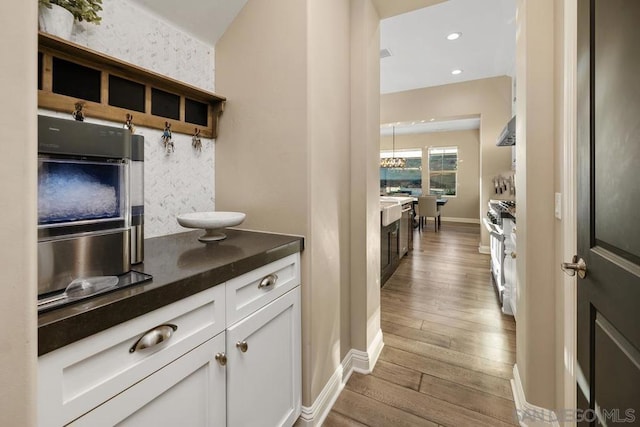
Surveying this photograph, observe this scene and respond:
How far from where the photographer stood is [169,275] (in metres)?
0.83

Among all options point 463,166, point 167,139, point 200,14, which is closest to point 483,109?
point 463,166

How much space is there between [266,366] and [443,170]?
941 cm

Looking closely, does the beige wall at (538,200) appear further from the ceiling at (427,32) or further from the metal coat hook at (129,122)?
the metal coat hook at (129,122)

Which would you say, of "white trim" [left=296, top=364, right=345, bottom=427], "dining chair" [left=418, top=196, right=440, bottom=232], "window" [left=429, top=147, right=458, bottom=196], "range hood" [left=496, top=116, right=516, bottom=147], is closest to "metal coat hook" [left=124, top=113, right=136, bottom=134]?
"white trim" [left=296, top=364, right=345, bottom=427]

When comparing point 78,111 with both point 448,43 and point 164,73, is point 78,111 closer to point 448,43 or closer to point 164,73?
point 164,73

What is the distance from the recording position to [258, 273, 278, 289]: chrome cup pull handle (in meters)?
1.13

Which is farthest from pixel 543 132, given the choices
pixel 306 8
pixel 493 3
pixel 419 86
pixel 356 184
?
pixel 419 86

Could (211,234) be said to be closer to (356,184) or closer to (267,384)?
(267,384)

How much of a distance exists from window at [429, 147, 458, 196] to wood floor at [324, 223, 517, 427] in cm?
636

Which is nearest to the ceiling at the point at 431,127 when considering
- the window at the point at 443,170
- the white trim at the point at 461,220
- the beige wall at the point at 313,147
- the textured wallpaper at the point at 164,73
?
the window at the point at 443,170

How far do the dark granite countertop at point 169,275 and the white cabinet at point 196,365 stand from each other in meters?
0.03

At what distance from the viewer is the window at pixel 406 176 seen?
9570mm

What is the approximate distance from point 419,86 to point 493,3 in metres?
2.31

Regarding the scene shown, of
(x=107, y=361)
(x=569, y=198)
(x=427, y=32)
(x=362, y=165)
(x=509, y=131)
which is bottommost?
(x=107, y=361)
